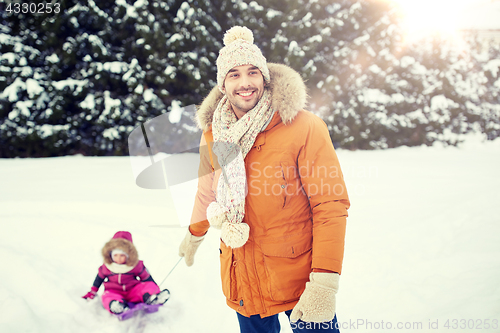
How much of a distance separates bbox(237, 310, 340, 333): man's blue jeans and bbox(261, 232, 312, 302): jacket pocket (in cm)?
14

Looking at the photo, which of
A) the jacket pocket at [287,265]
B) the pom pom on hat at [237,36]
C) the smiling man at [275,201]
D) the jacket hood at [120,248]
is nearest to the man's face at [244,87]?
the smiling man at [275,201]

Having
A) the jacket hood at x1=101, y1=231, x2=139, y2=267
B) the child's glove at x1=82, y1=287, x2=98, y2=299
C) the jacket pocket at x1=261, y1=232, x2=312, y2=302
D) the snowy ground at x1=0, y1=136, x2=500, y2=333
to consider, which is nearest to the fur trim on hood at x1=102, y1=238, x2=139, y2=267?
the jacket hood at x1=101, y1=231, x2=139, y2=267

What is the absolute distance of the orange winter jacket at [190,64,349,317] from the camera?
1.25 m

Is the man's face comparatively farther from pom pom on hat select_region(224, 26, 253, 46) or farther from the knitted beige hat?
pom pom on hat select_region(224, 26, 253, 46)

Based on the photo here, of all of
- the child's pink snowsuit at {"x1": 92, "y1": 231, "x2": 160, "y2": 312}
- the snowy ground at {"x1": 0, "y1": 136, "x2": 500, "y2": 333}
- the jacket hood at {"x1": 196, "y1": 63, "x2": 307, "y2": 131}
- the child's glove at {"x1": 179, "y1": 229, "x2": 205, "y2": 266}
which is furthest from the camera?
the child's pink snowsuit at {"x1": 92, "y1": 231, "x2": 160, "y2": 312}

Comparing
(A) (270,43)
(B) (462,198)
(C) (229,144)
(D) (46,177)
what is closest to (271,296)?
(C) (229,144)

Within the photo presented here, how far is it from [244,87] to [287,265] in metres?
0.85

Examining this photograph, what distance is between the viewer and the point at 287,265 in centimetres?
134

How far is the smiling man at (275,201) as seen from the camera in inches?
48.3

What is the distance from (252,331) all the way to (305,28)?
264 inches

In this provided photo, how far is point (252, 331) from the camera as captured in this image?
1497 millimetres

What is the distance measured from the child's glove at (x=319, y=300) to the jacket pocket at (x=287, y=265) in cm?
14

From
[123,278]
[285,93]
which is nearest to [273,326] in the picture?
[285,93]

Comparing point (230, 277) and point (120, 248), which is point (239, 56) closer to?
point (230, 277)
